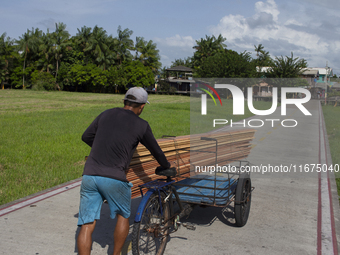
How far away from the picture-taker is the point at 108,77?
70812mm

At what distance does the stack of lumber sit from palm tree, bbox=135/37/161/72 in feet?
241

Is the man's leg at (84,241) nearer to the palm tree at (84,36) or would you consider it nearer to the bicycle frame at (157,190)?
the bicycle frame at (157,190)

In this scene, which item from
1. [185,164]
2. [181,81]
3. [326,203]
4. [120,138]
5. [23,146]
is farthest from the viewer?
[181,81]

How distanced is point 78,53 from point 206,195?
7516 centimetres

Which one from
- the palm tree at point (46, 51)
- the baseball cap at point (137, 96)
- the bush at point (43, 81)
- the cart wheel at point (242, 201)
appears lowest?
the cart wheel at point (242, 201)

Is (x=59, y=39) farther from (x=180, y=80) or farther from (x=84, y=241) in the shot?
(x=84, y=241)

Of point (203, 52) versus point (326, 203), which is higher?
point (203, 52)

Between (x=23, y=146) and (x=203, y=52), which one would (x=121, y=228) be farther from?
(x=203, y=52)

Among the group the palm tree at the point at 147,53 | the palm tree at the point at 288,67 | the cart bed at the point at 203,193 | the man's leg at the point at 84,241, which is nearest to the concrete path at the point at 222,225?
the cart bed at the point at 203,193

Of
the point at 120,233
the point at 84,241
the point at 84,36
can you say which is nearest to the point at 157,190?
the point at 120,233

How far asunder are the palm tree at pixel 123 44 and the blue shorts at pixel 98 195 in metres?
75.3

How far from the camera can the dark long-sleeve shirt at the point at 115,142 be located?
130 inches

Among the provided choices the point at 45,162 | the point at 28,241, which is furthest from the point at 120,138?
the point at 45,162

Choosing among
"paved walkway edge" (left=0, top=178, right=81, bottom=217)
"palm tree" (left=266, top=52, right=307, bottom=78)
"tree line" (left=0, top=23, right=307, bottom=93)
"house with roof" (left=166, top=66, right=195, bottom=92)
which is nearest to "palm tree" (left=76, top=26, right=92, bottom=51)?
"tree line" (left=0, top=23, right=307, bottom=93)
